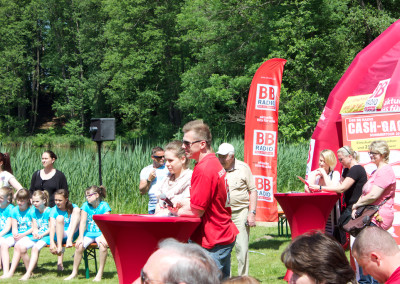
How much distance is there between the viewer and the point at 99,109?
43.4 m

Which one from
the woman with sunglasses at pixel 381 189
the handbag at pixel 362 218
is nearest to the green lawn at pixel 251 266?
the handbag at pixel 362 218

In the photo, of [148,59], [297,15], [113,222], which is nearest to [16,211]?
[113,222]

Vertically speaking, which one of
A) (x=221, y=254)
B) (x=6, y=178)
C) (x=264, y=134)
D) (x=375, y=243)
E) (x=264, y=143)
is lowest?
(x=221, y=254)

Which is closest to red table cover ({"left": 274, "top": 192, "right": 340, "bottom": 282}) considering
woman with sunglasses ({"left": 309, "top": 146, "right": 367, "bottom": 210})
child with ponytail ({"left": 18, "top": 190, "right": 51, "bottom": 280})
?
woman with sunglasses ({"left": 309, "top": 146, "right": 367, "bottom": 210})

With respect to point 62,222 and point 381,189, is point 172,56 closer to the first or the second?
point 62,222

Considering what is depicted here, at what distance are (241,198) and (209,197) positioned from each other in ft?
7.82

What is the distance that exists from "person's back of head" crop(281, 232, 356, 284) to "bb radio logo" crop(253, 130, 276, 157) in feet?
22.6

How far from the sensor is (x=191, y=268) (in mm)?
1785

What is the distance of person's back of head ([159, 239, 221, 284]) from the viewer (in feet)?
5.80

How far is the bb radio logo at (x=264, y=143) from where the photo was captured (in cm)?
924

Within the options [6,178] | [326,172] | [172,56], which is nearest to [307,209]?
[326,172]

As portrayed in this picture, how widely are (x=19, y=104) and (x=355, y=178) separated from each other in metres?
45.0

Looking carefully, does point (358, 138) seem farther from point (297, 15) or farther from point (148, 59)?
point (148, 59)

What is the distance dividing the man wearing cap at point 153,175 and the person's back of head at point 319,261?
440 centimetres
